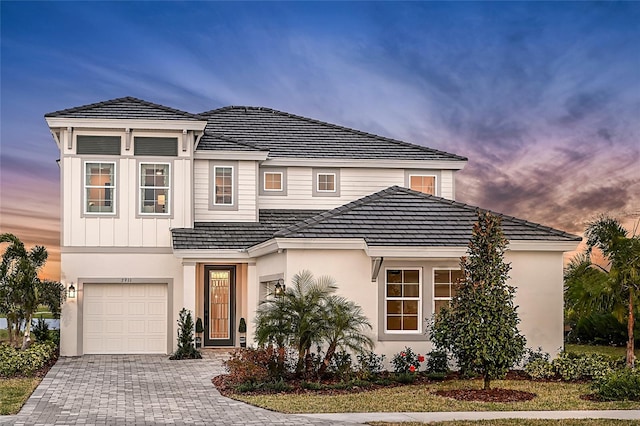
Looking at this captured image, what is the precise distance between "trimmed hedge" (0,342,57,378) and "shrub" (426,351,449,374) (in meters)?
8.86

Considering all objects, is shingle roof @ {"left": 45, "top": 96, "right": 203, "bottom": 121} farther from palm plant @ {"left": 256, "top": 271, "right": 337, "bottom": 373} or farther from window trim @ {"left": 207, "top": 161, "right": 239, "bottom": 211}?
palm plant @ {"left": 256, "top": 271, "right": 337, "bottom": 373}

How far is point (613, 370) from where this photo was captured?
16.8 meters

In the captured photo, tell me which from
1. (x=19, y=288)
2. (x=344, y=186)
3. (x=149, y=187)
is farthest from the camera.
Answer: (x=344, y=186)

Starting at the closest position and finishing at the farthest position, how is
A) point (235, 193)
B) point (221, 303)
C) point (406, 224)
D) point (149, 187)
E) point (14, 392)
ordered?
point (14, 392) < point (406, 224) < point (149, 187) < point (221, 303) < point (235, 193)

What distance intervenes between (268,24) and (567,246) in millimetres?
9557

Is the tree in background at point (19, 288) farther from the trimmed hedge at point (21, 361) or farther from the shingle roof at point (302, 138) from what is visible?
the shingle roof at point (302, 138)

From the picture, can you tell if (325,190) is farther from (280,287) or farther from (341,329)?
(341,329)

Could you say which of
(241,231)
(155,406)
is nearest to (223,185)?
(241,231)

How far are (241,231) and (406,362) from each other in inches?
299

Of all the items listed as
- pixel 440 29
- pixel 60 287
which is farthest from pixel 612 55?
pixel 60 287

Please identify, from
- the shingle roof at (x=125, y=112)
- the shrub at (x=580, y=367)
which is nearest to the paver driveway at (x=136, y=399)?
the shingle roof at (x=125, y=112)

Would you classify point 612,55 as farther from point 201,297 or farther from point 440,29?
point 201,297

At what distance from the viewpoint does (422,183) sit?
2614cm

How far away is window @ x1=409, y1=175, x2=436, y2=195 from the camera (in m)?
26.1
